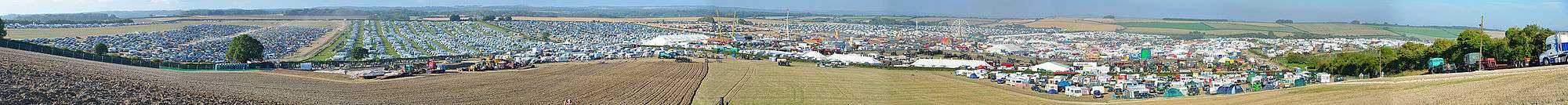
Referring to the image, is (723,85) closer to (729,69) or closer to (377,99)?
(729,69)

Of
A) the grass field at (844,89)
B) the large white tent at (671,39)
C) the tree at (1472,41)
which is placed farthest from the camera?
the large white tent at (671,39)

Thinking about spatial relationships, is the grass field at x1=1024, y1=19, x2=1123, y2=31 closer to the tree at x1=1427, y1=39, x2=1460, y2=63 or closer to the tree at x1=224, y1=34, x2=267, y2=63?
the tree at x1=1427, y1=39, x2=1460, y2=63

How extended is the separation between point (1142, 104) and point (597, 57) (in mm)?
5304

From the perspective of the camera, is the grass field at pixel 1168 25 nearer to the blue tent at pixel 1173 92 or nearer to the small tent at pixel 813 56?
the small tent at pixel 813 56

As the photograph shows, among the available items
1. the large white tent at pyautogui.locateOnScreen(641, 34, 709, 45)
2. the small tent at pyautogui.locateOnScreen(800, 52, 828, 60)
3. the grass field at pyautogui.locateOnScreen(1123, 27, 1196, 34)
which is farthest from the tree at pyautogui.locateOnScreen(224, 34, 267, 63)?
the grass field at pyautogui.locateOnScreen(1123, 27, 1196, 34)

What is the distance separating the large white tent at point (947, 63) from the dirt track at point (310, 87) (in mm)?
2077

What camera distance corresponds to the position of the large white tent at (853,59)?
46.4 ft

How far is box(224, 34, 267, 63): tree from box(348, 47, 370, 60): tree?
0.71 meters

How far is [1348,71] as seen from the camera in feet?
43.8

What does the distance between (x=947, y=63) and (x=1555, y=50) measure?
481cm

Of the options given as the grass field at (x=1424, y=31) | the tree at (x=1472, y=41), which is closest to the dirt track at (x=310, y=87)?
the tree at (x=1472, y=41)

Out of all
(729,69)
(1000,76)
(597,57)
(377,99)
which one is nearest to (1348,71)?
(1000,76)

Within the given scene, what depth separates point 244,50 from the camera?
13344 millimetres

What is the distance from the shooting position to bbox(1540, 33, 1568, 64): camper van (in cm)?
1258
